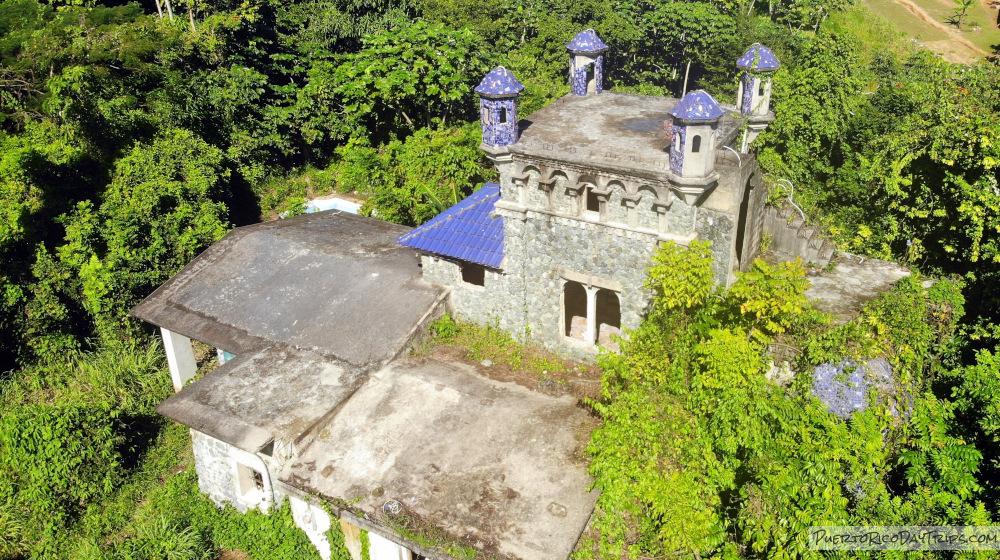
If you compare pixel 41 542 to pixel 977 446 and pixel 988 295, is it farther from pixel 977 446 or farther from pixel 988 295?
pixel 988 295

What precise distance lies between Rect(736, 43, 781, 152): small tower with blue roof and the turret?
3.14 m

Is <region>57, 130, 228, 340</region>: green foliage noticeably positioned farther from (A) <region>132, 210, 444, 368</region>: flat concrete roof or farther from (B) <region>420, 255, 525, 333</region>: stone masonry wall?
(B) <region>420, 255, 525, 333</region>: stone masonry wall

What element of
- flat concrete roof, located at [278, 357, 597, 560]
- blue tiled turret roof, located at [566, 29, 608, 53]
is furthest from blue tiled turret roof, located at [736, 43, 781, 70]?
flat concrete roof, located at [278, 357, 597, 560]

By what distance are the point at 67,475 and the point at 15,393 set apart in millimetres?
5166

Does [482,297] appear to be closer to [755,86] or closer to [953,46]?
[755,86]

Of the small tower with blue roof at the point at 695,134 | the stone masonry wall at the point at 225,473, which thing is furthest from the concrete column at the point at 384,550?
the small tower with blue roof at the point at 695,134

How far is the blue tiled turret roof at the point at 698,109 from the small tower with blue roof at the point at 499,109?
12.5 feet

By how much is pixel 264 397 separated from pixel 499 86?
8578 millimetres

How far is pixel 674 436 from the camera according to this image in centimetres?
1252

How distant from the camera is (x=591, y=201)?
1616 cm

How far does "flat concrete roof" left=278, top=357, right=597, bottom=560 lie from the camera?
13195mm

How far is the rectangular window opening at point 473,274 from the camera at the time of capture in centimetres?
1853

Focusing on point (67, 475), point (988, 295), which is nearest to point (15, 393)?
point (67, 475)

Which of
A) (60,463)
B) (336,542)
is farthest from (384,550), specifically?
(60,463)
